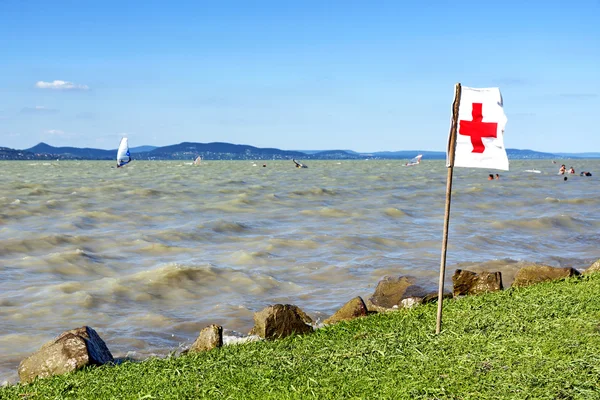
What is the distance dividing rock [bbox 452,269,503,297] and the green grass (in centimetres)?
306

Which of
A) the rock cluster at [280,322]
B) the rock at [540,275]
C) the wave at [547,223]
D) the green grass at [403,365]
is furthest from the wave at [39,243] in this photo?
the wave at [547,223]

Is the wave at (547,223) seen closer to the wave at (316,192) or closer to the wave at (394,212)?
the wave at (394,212)

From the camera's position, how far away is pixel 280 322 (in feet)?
40.0

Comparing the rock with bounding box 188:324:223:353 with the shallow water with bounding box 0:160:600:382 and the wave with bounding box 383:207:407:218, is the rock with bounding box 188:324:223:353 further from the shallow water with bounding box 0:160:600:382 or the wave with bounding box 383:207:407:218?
the wave with bounding box 383:207:407:218

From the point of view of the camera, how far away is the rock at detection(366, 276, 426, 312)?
48.3ft

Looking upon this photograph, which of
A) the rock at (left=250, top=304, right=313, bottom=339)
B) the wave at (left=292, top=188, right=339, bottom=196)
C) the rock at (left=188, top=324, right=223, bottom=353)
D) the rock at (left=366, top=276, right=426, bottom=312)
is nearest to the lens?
the rock at (left=188, top=324, right=223, bottom=353)

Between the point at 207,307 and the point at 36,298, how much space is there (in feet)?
15.1

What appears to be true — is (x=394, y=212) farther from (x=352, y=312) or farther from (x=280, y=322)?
(x=280, y=322)

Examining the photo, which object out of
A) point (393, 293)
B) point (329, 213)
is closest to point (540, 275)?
point (393, 293)

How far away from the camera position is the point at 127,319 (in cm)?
1631

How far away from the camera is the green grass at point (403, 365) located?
7.39 meters

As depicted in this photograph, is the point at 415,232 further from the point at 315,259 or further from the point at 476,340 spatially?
the point at 476,340

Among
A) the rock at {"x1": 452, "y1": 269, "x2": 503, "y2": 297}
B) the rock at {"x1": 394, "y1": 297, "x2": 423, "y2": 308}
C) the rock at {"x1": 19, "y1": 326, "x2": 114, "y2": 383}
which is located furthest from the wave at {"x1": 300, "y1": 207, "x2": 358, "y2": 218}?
the rock at {"x1": 19, "y1": 326, "x2": 114, "y2": 383}

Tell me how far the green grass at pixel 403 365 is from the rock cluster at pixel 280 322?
52 cm
